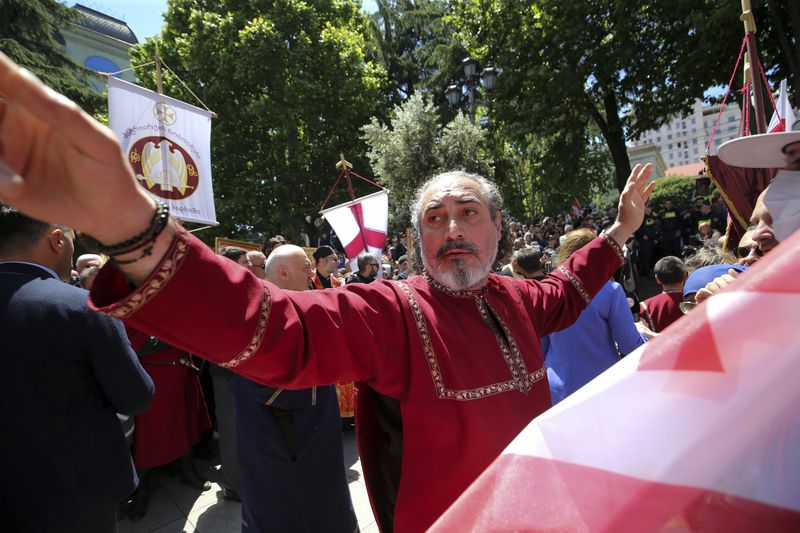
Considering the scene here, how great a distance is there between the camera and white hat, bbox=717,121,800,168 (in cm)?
185

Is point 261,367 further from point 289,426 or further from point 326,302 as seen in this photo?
point 289,426

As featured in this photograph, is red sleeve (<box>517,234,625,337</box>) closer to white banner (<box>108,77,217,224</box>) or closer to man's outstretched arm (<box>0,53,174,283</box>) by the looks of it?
man's outstretched arm (<box>0,53,174,283</box>)

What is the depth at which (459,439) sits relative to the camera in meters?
1.40

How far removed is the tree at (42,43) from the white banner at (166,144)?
40.2 ft

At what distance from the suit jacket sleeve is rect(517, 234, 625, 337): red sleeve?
183 centimetres

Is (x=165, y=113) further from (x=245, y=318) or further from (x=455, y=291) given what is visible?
(x=245, y=318)

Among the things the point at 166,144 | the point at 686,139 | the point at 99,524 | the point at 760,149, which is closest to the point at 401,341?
the point at 99,524

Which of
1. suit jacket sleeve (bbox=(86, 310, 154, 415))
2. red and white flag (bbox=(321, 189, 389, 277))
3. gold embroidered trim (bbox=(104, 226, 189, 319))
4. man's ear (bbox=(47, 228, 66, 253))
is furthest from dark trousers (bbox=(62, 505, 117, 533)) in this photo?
red and white flag (bbox=(321, 189, 389, 277))

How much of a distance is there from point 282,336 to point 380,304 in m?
0.48

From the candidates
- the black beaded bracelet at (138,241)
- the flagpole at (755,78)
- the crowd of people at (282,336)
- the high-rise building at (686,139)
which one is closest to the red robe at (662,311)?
the crowd of people at (282,336)

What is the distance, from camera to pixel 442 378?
144 cm

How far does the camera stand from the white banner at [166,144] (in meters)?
4.41

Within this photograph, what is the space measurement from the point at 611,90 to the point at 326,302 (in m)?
16.5

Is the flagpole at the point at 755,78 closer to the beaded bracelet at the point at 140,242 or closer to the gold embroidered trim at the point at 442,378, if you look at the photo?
the gold embroidered trim at the point at 442,378
